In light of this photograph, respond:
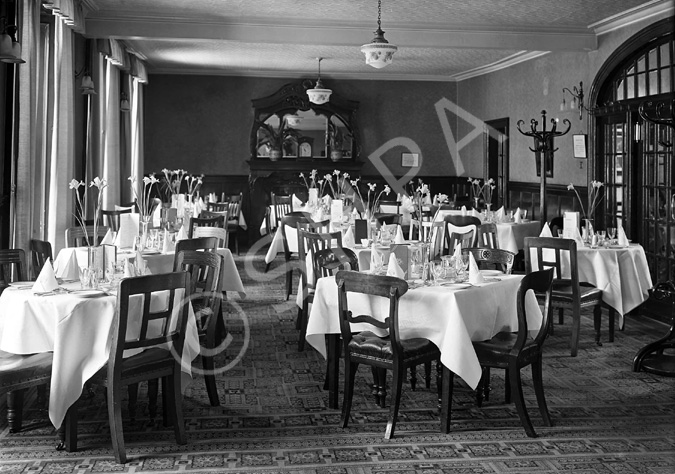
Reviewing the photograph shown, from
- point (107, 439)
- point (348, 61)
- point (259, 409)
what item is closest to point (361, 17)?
point (348, 61)

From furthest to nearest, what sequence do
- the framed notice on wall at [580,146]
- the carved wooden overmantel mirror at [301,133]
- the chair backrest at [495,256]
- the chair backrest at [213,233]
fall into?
the carved wooden overmantel mirror at [301,133] → the framed notice on wall at [580,146] → the chair backrest at [213,233] → the chair backrest at [495,256]

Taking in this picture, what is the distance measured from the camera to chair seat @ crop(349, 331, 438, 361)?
14.8 ft

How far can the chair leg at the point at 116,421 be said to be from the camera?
413 centimetres

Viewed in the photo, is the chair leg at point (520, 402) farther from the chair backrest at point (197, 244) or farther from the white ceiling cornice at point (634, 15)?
the white ceiling cornice at point (634, 15)

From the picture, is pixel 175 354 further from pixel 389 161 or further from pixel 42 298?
pixel 389 161

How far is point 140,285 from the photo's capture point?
13.2 ft

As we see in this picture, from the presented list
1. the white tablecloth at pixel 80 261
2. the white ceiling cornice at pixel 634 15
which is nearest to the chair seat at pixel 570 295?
the white tablecloth at pixel 80 261

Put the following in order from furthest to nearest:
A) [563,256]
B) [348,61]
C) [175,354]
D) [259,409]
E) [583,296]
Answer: [348,61] < [563,256] < [583,296] < [259,409] < [175,354]

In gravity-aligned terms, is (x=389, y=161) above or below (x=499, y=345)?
above

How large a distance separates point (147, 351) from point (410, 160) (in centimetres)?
1263

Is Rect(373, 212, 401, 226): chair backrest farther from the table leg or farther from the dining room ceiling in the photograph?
the table leg

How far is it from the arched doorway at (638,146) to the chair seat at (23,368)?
6706mm

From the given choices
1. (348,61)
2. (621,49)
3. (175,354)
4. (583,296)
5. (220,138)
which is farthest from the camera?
(220,138)

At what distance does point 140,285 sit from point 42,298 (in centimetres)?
78
